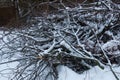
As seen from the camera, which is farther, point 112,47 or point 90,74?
point 112,47

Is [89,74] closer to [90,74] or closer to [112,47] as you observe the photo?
[90,74]

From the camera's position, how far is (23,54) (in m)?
3.39

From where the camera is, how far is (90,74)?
306 centimetres

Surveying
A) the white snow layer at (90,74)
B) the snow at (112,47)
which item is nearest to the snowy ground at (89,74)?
the white snow layer at (90,74)

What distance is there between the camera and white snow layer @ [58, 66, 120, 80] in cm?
299

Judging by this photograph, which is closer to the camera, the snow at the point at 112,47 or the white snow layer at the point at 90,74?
the white snow layer at the point at 90,74

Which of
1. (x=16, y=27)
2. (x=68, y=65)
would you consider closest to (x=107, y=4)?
(x=68, y=65)

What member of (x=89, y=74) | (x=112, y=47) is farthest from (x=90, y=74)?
(x=112, y=47)

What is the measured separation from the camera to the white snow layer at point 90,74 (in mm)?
2990

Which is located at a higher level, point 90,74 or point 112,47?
point 112,47

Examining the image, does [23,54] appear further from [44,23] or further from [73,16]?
[73,16]

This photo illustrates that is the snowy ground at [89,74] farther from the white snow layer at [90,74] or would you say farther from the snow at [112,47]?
the snow at [112,47]

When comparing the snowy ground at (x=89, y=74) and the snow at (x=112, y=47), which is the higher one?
the snow at (x=112, y=47)

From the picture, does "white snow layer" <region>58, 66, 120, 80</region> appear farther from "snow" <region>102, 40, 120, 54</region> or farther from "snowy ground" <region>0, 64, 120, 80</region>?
"snow" <region>102, 40, 120, 54</region>
